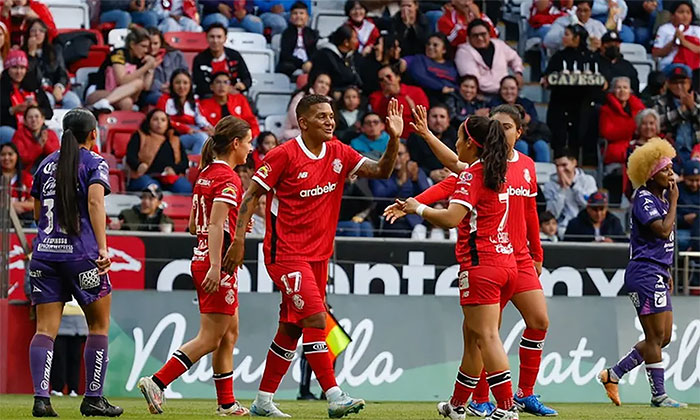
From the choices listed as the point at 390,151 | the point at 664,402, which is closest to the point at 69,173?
the point at 390,151

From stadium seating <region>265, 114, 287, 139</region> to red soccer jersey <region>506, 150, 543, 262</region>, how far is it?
8.77m

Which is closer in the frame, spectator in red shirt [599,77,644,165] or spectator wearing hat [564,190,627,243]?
spectator wearing hat [564,190,627,243]

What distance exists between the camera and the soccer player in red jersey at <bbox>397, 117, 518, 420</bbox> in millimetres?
8492

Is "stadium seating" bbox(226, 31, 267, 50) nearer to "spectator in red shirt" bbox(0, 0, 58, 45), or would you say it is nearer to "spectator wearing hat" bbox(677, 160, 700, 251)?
"spectator in red shirt" bbox(0, 0, 58, 45)

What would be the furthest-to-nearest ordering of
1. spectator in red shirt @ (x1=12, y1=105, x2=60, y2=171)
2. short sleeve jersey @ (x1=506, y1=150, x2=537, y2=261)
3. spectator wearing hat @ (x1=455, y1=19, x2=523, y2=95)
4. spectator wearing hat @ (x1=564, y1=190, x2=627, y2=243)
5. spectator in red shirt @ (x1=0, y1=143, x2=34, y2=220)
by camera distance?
spectator wearing hat @ (x1=455, y1=19, x2=523, y2=95), spectator in red shirt @ (x1=12, y1=105, x2=60, y2=171), spectator wearing hat @ (x1=564, y1=190, x2=627, y2=243), spectator in red shirt @ (x1=0, y1=143, x2=34, y2=220), short sleeve jersey @ (x1=506, y1=150, x2=537, y2=261)

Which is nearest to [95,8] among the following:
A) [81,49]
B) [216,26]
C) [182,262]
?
[81,49]

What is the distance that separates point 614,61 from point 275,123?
5507mm

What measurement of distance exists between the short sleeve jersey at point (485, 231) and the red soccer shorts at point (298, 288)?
1071 mm

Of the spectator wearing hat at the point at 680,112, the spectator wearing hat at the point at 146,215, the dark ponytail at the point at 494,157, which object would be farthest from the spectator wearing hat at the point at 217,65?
the dark ponytail at the point at 494,157

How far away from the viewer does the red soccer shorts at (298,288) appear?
9.09m

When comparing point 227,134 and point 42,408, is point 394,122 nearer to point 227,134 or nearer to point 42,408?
point 227,134

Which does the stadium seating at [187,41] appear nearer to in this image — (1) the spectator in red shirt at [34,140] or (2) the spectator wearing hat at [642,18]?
(1) the spectator in red shirt at [34,140]

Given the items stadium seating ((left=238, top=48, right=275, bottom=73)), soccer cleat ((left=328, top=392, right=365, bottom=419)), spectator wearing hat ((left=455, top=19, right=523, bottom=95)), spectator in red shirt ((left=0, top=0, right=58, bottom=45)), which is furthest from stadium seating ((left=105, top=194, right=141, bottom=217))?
soccer cleat ((left=328, top=392, right=365, bottom=419))

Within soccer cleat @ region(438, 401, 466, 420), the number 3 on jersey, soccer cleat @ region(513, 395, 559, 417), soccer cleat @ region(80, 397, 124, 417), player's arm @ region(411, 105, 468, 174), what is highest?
player's arm @ region(411, 105, 468, 174)
